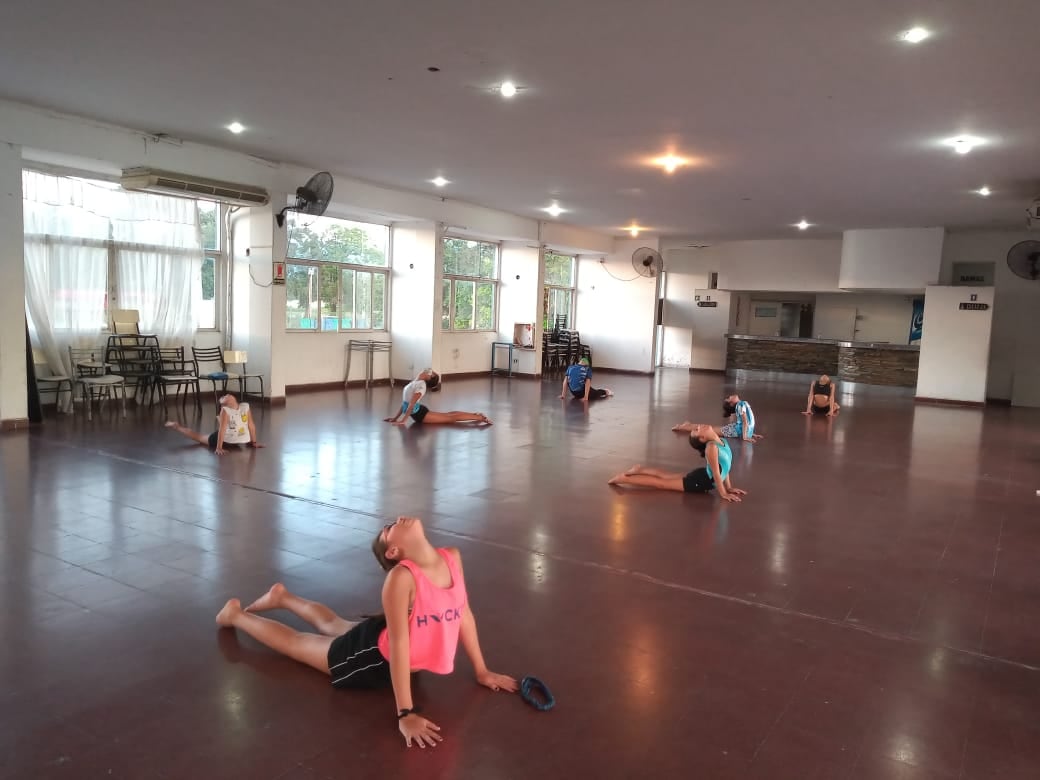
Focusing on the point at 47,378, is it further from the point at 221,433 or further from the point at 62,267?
the point at 221,433

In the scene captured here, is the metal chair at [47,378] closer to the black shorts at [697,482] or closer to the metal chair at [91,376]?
the metal chair at [91,376]

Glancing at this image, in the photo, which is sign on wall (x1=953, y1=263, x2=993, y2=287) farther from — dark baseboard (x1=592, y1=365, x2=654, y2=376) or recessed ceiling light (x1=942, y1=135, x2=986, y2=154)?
recessed ceiling light (x1=942, y1=135, x2=986, y2=154)

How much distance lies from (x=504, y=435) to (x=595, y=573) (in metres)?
4.62

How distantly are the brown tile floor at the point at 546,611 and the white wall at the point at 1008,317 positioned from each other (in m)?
8.58

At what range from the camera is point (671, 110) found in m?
7.05

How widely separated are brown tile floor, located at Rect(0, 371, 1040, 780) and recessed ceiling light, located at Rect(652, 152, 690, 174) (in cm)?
389

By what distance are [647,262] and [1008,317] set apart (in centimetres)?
742

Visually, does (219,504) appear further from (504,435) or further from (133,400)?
(133,400)

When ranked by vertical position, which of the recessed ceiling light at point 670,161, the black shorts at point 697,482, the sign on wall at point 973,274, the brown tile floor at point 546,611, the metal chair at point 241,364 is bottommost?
the brown tile floor at point 546,611

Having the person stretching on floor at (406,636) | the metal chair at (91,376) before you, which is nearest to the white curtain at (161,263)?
the metal chair at (91,376)

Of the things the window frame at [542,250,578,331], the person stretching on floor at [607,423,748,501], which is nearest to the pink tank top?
the person stretching on floor at [607,423,748,501]

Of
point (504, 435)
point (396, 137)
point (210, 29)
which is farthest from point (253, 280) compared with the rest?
point (210, 29)

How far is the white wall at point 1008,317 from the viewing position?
14.5 m

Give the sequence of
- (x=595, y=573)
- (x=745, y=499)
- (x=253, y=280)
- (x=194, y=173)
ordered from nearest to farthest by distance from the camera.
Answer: (x=595, y=573)
(x=745, y=499)
(x=194, y=173)
(x=253, y=280)
